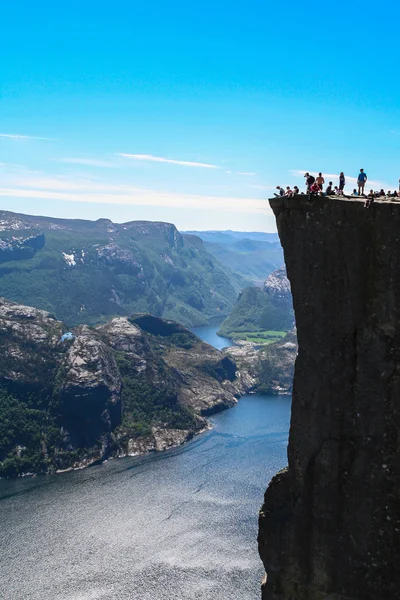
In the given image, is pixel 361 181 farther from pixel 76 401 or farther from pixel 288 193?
pixel 76 401

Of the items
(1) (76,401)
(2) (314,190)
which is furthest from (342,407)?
(1) (76,401)

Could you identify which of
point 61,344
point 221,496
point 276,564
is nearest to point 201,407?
point 61,344

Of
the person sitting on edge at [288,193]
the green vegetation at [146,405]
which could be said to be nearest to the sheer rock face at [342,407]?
the person sitting on edge at [288,193]

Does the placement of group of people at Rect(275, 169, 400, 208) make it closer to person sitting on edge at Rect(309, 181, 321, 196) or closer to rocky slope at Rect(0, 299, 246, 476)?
person sitting on edge at Rect(309, 181, 321, 196)

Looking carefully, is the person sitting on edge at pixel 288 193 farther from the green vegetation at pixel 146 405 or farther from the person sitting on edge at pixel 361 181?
→ the green vegetation at pixel 146 405

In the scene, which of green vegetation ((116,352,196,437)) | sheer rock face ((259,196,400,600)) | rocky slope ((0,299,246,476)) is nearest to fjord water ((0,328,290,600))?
rocky slope ((0,299,246,476))

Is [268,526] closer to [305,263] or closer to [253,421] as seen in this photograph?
[305,263]
